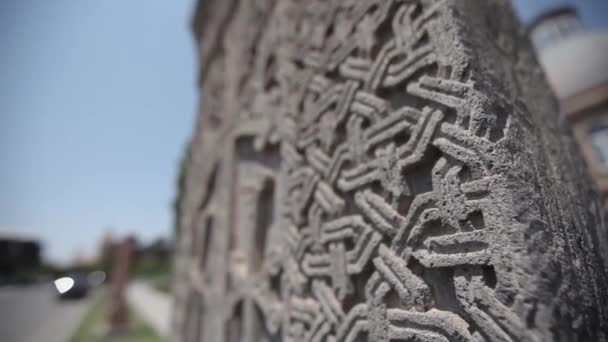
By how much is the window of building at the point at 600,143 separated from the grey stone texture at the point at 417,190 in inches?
280

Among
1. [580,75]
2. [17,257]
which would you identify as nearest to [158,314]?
[580,75]

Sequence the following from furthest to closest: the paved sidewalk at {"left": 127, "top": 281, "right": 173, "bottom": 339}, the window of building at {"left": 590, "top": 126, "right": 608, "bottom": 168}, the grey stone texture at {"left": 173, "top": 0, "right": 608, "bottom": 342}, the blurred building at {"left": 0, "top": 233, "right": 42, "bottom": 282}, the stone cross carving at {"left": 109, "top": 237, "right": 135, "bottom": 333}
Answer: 1. the blurred building at {"left": 0, "top": 233, "right": 42, "bottom": 282}
2. the window of building at {"left": 590, "top": 126, "right": 608, "bottom": 168}
3. the paved sidewalk at {"left": 127, "top": 281, "right": 173, "bottom": 339}
4. the stone cross carving at {"left": 109, "top": 237, "right": 135, "bottom": 333}
5. the grey stone texture at {"left": 173, "top": 0, "right": 608, "bottom": 342}

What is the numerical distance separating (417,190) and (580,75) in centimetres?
1128

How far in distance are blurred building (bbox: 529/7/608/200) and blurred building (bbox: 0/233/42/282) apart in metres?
30.0

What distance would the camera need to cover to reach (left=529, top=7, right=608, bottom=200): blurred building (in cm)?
695

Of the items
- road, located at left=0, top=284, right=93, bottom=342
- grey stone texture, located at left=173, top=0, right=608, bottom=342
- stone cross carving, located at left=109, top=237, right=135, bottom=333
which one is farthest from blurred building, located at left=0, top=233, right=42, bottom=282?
grey stone texture, located at left=173, top=0, right=608, bottom=342

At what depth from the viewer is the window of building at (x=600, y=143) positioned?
6.93 metres

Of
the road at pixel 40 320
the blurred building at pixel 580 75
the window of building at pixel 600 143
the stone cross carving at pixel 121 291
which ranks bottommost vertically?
the road at pixel 40 320

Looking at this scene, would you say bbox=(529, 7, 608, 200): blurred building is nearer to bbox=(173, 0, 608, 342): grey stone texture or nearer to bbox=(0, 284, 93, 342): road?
bbox=(173, 0, 608, 342): grey stone texture

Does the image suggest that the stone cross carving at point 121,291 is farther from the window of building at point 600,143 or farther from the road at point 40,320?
the window of building at point 600,143

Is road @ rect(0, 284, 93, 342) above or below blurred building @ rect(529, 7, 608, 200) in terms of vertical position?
below

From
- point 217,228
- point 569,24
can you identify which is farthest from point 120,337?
point 569,24

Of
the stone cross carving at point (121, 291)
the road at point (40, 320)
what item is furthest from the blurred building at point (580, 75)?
the road at point (40, 320)

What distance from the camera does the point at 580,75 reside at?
29.5 ft
